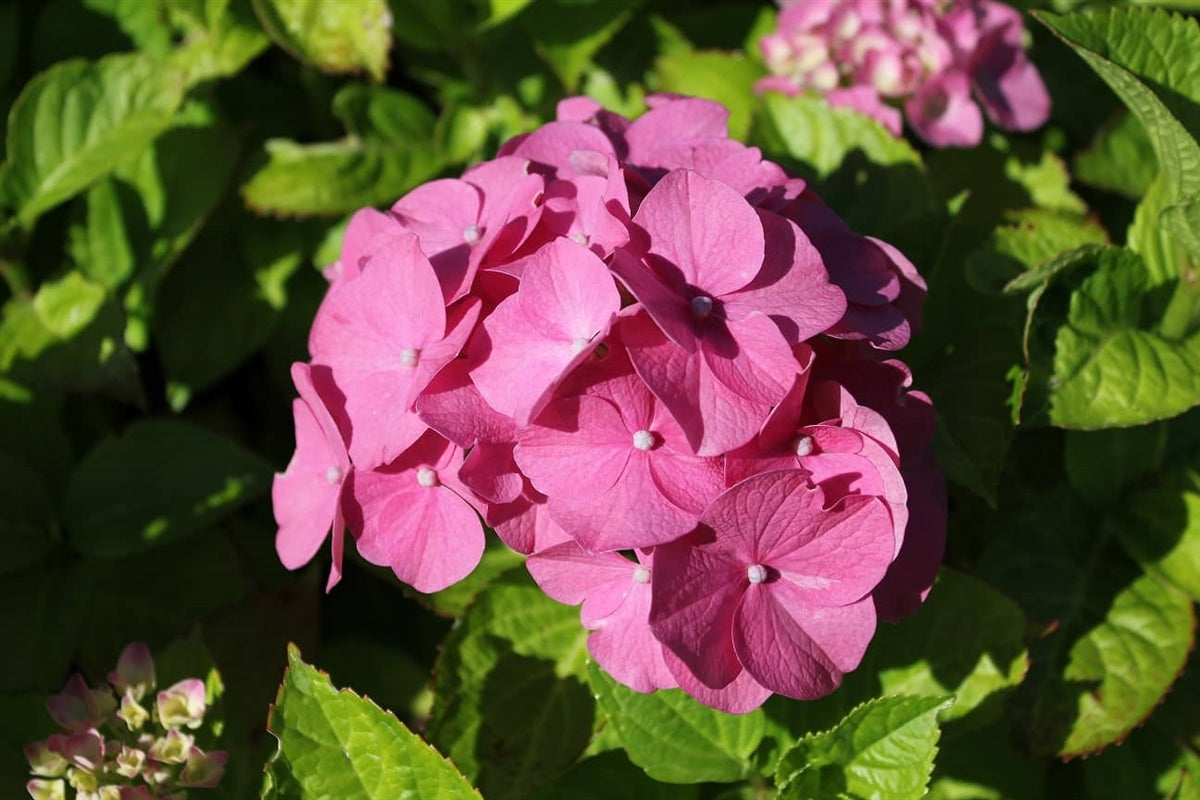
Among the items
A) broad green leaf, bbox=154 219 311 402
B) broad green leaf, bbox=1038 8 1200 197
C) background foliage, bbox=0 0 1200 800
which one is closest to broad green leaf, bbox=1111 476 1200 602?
background foliage, bbox=0 0 1200 800

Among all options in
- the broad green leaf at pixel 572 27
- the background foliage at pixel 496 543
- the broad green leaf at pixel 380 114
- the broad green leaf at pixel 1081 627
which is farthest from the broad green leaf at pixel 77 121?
the broad green leaf at pixel 1081 627

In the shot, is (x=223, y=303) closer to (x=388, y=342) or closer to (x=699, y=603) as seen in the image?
(x=388, y=342)

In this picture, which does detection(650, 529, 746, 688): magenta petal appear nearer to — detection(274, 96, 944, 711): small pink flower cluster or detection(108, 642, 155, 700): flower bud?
detection(274, 96, 944, 711): small pink flower cluster

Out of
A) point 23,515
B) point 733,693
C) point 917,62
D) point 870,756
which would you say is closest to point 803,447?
point 733,693

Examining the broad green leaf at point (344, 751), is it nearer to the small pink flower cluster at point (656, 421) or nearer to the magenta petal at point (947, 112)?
the small pink flower cluster at point (656, 421)

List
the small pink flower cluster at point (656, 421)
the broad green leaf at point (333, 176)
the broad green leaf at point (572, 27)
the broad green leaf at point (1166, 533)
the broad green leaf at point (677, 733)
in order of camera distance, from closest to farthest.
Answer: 1. the small pink flower cluster at point (656, 421)
2. the broad green leaf at point (677, 733)
3. the broad green leaf at point (1166, 533)
4. the broad green leaf at point (333, 176)
5. the broad green leaf at point (572, 27)
